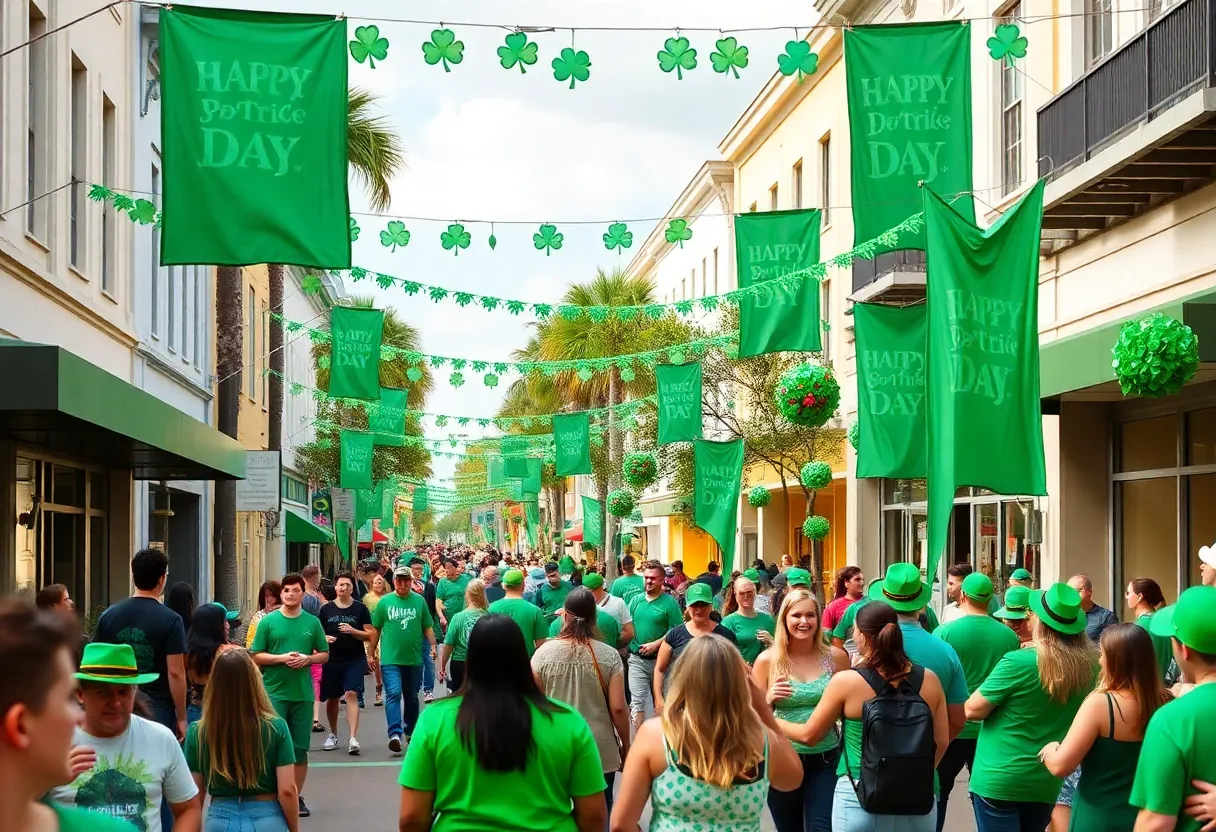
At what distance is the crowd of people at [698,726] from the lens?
4680mm

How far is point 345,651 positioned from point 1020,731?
953 cm

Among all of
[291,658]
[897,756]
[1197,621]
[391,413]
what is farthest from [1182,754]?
[391,413]

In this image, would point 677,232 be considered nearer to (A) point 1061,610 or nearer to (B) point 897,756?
(A) point 1061,610

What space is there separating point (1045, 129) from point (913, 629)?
11915 millimetres

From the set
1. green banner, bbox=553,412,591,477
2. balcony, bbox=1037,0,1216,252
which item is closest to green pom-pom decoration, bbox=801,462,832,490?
green banner, bbox=553,412,591,477

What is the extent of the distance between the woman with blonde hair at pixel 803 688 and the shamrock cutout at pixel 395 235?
8.99 metres

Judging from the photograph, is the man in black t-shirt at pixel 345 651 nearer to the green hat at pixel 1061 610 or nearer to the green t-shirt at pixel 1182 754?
the green hat at pixel 1061 610

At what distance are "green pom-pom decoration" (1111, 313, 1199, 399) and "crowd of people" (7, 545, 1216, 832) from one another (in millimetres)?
1605

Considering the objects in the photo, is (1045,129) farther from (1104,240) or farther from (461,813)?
(461,813)

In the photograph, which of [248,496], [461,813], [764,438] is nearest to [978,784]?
[461,813]

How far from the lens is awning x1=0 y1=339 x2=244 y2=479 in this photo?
1152cm

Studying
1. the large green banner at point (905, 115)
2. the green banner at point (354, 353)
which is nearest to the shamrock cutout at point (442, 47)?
the large green banner at point (905, 115)

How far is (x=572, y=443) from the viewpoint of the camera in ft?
109

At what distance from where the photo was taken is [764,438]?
30234mm
